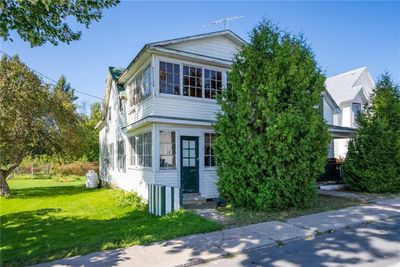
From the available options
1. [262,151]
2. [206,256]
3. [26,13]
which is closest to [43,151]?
[26,13]

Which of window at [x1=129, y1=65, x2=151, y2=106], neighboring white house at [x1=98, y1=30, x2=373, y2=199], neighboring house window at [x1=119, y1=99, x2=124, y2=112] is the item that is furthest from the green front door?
neighboring house window at [x1=119, y1=99, x2=124, y2=112]

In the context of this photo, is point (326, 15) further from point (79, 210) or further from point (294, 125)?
point (79, 210)

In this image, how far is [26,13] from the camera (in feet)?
22.9

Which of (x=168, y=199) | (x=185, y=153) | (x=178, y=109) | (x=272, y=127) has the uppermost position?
(x=178, y=109)

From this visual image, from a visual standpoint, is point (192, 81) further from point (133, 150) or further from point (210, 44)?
point (133, 150)

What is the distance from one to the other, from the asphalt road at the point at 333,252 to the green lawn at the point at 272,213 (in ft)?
5.57

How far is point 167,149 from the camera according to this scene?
35.2 feet

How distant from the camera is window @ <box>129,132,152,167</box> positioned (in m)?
11.2

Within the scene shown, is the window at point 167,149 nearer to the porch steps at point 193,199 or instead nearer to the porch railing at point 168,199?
the porch steps at point 193,199

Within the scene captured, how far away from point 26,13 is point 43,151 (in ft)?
41.6

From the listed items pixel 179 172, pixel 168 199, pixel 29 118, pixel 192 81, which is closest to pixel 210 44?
pixel 192 81

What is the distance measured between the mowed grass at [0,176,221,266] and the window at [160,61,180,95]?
4406mm

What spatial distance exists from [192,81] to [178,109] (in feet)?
4.42

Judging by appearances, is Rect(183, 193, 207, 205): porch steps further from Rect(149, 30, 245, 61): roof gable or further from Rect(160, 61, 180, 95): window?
Rect(149, 30, 245, 61): roof gable
